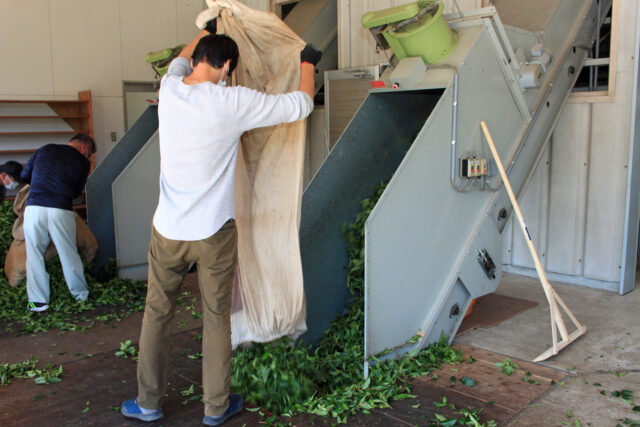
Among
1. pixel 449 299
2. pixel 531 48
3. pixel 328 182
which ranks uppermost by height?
pixel 531 48

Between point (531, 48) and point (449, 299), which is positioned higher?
point (531, 48)

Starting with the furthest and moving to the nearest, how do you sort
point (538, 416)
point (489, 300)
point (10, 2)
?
point (10, 2) → point (489, 300) → point (538, 416)

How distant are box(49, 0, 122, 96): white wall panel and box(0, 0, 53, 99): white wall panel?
0.10m

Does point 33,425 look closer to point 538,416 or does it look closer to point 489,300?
point 538,416

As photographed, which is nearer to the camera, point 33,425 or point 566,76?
point 33,425

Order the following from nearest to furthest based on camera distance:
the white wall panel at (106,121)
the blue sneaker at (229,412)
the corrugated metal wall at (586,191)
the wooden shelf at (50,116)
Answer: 1. the blue sneaker at (229,412)
2. the corrugated metal wall at (586,191)
3. the wooden shelf at (50,116)
4. the white wall panel at (106,121)

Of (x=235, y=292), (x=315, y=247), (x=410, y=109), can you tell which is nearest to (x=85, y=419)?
(x=235, y=292)

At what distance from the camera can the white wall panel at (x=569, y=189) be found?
4.46 metres

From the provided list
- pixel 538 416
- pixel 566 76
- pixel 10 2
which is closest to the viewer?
pixel 538 416

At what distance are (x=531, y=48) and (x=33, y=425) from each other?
340 centimetres

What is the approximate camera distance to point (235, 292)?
297 cm

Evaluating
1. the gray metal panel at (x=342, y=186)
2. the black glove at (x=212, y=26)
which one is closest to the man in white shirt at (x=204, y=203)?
the black glove at (x=212, y=26)

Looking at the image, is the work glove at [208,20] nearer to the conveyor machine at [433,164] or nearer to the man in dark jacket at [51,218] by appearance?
the conveyor machine at [433,164]

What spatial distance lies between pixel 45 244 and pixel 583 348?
12.6 feet
